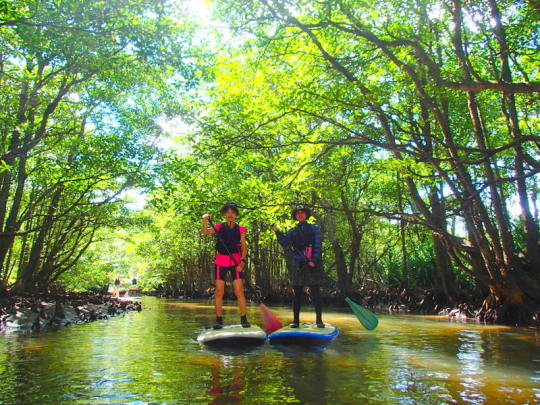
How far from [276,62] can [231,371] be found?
718 centimetres

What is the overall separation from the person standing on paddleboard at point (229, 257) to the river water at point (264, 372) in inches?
27.9

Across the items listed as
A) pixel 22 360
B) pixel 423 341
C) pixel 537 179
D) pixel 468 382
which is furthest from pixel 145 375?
pixel 537 179

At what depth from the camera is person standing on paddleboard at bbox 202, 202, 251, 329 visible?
6262 mm

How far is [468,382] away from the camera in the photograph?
12.7ft

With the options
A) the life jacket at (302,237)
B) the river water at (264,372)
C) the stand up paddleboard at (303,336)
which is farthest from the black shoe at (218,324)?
the life jacket at (302,237)

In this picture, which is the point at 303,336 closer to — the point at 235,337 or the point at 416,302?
the point at 235,337

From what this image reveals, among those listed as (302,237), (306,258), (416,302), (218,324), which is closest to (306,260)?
(306,258)

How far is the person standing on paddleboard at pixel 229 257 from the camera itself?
6.26 meters

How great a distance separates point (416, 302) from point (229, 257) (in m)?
12.2

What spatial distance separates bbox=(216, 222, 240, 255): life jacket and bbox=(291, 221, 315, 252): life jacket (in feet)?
3.45

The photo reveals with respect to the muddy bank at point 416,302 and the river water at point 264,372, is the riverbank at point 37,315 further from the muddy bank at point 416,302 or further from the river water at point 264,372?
the muddy bank at point 416,302

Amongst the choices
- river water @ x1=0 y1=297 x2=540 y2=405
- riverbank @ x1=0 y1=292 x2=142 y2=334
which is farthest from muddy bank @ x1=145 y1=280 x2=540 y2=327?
riverbank @ x1=0 y1=292 x2=142 y2=334

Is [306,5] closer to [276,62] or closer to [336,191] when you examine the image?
[276,62]

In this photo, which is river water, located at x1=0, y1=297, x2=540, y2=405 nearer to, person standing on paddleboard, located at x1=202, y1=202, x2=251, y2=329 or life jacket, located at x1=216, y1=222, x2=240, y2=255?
person standing on paddleboard, located at x1=202, y1=202, x2=251, y2=329
